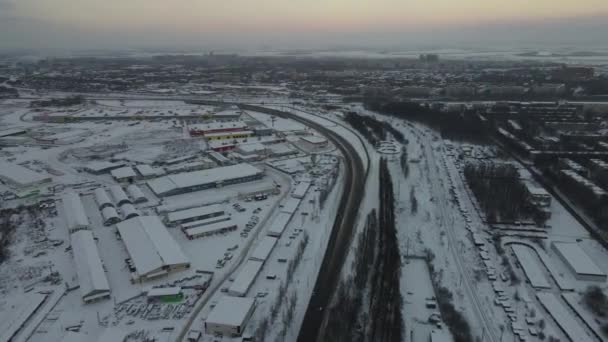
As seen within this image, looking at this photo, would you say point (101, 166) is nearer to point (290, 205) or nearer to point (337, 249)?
point (290, 205)

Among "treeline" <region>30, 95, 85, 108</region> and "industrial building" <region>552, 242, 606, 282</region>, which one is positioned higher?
"treeline" <region>30, 95, 85, 108</region>

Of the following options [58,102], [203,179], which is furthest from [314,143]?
[58,102]

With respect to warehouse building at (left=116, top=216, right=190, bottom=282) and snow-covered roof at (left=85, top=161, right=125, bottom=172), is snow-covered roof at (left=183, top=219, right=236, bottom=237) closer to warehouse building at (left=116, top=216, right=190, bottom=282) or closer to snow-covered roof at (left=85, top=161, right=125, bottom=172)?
warehouse building at (left=116, top=216, right=190, bottom=282)

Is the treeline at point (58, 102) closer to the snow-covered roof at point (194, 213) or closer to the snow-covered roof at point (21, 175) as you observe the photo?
the snow-covered roof at point (21, 175)

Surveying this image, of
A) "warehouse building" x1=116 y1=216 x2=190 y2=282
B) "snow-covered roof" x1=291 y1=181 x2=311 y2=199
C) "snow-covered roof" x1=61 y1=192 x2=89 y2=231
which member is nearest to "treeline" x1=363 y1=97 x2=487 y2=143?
"snow-covered roof" x1=291 y1=181 x2=311 y2=199

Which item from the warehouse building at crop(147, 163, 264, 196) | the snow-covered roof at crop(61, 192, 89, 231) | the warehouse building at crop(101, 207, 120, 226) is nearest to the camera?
the snow-covered roof at crop(61, 192, 89, 231)

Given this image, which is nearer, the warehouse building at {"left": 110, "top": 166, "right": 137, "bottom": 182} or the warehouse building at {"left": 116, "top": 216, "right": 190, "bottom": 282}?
the warehouse building at {"left": 116, "top": 216, "right": 190, "bottom": 282}

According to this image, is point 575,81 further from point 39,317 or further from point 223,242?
point 39,317

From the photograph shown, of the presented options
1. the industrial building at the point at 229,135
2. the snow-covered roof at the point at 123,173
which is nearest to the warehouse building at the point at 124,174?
the snow-covered roof at the point at 123,173
